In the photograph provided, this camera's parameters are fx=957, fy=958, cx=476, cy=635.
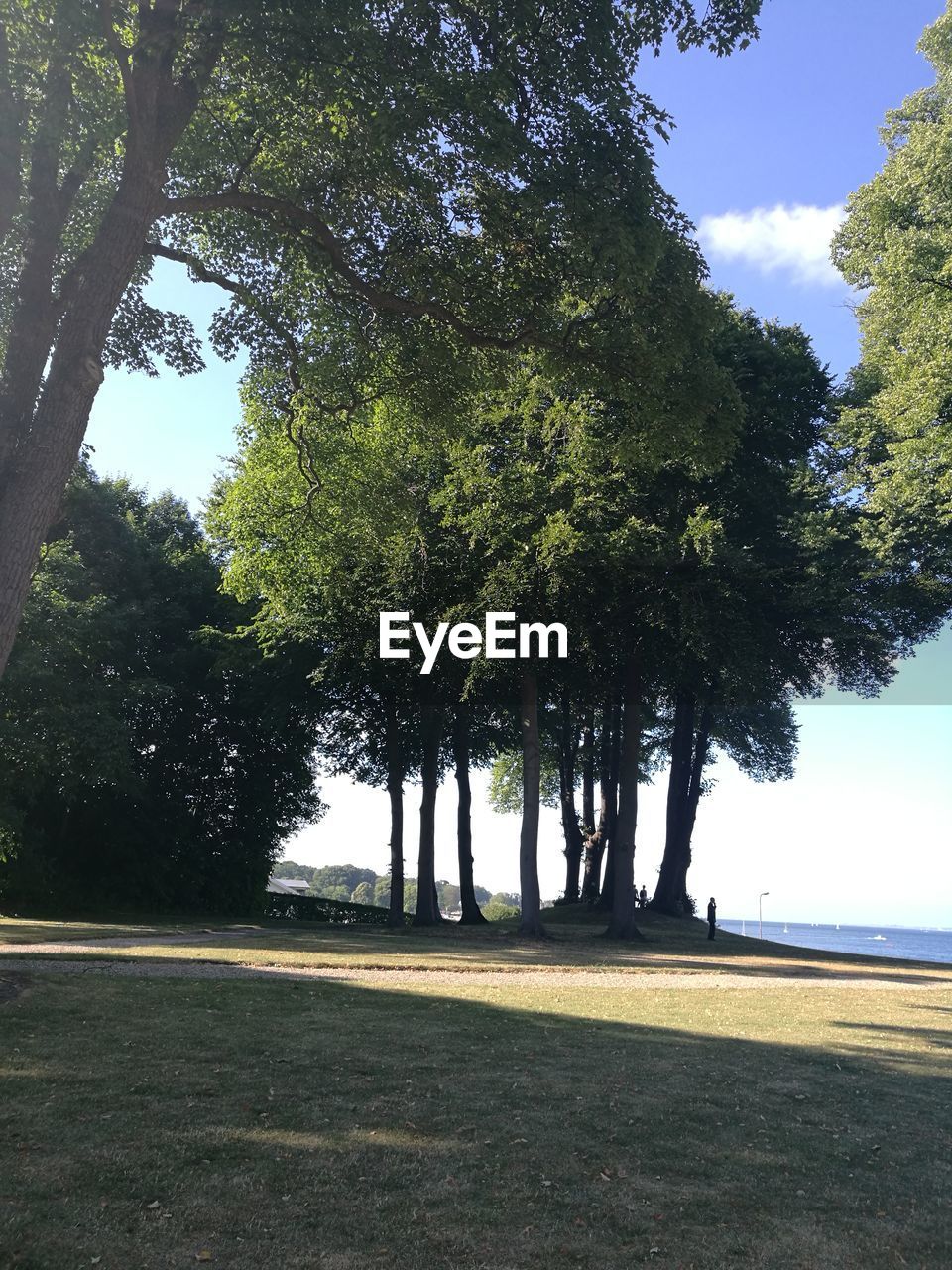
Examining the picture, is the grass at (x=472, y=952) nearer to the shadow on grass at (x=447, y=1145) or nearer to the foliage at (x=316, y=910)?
the shadow on grass at (x=447, y=1145)

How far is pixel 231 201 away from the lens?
34.2ft

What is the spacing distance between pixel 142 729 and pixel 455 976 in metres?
24.7

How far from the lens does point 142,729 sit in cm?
3666

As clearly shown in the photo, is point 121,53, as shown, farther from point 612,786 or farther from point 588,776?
point 588,776

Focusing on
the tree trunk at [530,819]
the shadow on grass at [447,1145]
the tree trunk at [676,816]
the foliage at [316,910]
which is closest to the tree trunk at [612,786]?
the tree trunk at [676,816]

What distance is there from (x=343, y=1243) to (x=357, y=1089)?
8.57 ft

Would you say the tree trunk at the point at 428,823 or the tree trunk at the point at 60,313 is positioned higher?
the tree trunk at the point at 60,313

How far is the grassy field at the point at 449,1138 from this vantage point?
14.4 ft

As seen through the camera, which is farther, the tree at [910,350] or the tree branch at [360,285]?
the tree at [910,350]

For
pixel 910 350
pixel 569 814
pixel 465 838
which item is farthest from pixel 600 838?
pixel 910 350

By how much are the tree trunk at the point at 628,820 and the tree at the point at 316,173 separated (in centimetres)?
1578

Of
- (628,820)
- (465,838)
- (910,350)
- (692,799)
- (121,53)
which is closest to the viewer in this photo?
(121,53)

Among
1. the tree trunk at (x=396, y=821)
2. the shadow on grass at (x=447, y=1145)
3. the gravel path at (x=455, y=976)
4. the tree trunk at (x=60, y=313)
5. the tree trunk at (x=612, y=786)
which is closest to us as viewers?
the shadow on grass at (x=447, y=1145)

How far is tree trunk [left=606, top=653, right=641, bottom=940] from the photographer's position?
26.2 meters
